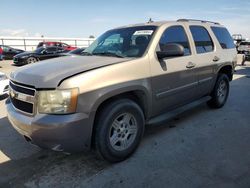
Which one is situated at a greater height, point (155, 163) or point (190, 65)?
point (190, 65)

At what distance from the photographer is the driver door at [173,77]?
3682 millimetres

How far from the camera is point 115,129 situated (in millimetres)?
3295

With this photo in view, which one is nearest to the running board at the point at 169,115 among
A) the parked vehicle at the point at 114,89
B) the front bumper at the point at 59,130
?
the parked vehicle at the point at 114,89

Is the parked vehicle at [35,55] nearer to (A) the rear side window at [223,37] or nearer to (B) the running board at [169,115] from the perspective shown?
(A) the rear side window at [223,37]

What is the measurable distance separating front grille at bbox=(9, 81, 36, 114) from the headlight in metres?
0.17

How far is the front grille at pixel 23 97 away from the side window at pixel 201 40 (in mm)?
3037

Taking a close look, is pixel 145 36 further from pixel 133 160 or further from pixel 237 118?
pixel 237 118

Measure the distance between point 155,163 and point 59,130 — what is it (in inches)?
54.8

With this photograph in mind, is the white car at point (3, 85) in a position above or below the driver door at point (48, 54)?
below

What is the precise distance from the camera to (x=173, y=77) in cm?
393

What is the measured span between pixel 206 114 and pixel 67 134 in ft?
11.7

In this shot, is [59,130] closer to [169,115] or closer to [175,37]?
[169,115]

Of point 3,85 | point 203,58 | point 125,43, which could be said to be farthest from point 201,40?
point 3,85

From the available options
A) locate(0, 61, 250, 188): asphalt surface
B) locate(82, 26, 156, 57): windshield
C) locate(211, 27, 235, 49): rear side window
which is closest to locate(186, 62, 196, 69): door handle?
locate(82, 26, 156, 57): windshield
